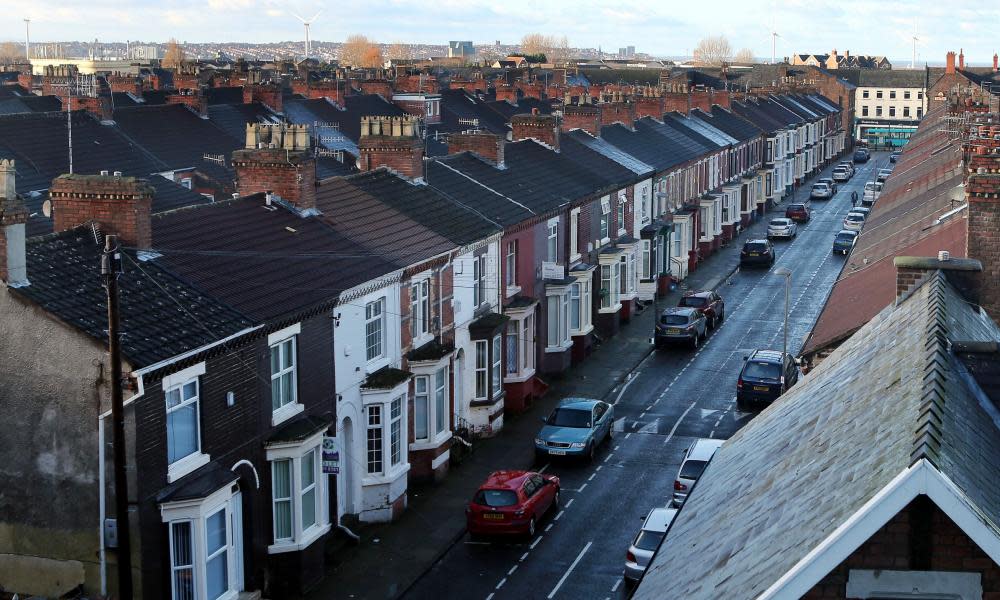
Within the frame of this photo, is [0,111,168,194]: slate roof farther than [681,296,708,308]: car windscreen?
No

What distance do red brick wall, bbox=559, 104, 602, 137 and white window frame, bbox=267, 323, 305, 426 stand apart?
125 ft

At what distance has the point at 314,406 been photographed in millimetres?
28156

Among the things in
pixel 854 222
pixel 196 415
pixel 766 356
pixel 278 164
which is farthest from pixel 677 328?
pixel 854 222

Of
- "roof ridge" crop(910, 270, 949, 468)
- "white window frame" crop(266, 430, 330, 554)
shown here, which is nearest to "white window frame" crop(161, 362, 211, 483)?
"white window frame" crop(266, 430, 330, 554)

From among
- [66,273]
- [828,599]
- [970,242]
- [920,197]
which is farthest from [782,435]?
[920,197]

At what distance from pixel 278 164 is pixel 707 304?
2662cm

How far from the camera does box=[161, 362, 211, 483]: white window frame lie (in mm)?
22562

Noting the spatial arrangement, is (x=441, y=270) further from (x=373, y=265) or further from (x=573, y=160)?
(x=573, y=160)

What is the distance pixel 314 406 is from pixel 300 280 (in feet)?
8.99

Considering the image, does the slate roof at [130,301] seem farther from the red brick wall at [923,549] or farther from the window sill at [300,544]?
the red brick wall at [923,549]

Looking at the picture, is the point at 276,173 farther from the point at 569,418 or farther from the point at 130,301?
the point at 569,418

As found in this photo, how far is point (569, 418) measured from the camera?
37.7 m

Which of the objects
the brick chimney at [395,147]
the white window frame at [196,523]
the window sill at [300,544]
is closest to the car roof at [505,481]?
the window sill at [300,544]

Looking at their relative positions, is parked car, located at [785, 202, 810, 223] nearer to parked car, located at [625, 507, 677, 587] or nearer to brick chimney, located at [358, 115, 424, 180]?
brick chimney, located at [358, 115, 424, 180]
